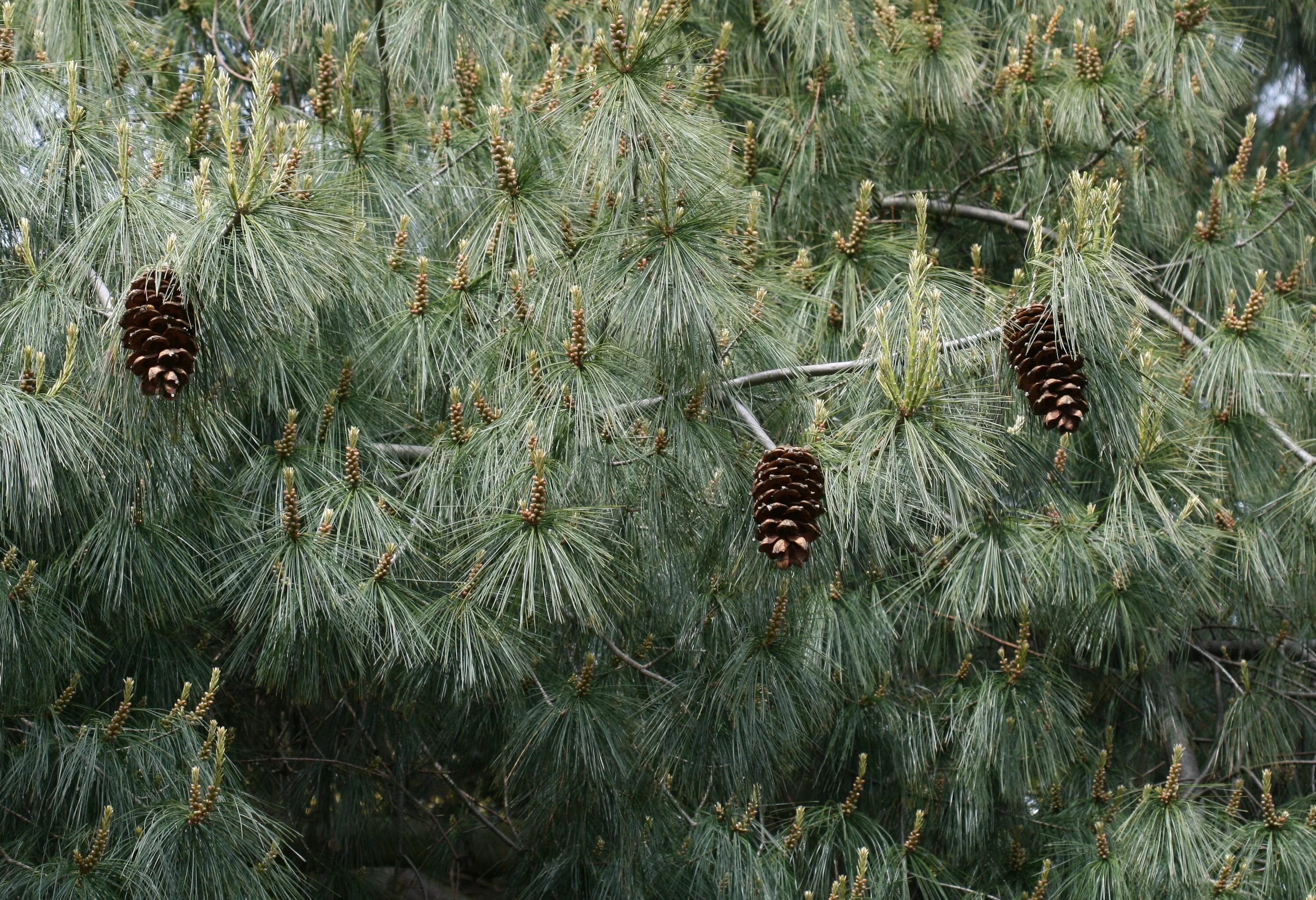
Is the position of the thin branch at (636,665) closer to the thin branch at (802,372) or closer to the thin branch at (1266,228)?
the thin branch at (802,372)

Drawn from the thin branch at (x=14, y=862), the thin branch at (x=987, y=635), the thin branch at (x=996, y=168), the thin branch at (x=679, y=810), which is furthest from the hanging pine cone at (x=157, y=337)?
the thin branch at (x=996, y=168)

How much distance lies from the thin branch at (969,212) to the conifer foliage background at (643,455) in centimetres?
2

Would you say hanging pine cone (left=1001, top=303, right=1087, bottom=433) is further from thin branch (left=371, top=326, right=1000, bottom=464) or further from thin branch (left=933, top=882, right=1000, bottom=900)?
thin branch (left=933, top=882, right=1000, bottom=900)

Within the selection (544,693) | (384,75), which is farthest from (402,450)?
(384,75)

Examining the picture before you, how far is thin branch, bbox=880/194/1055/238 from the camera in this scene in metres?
3.56

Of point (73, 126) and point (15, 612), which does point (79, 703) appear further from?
point (73, 126)

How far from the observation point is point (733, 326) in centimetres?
229

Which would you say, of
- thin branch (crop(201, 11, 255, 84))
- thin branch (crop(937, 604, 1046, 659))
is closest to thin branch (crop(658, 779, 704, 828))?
thin branch (crop(937, 604, 1046, 659))

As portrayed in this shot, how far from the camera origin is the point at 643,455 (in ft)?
7.68

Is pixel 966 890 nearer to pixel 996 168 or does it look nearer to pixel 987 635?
pixel 987 635

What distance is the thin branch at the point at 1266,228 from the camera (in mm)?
3436

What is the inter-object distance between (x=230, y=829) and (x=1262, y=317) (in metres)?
2.31

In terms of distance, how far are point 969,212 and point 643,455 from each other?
1662 millimetres

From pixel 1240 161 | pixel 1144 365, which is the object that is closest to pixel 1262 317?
pixel 1240 161
